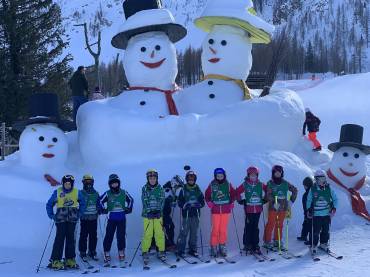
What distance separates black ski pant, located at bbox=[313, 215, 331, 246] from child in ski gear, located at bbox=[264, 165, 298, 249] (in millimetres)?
449

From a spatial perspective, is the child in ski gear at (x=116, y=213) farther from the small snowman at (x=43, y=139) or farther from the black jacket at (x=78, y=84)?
the black jacket at (x=78, y=84)

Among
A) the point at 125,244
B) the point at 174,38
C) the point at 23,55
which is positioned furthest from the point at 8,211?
the point at 23,55

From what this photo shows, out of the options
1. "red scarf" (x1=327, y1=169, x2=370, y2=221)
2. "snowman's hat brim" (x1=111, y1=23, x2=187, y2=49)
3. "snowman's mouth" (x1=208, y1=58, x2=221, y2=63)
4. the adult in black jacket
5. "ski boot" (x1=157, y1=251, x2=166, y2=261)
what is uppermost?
"snowman's hat brim" (x1=111, y1=23, x2=187, y2=49)

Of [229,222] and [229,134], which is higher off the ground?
[229,134]

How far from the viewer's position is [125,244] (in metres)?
7.77

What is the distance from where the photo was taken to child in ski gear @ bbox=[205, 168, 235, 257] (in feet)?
25.1

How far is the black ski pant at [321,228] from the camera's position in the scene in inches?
306

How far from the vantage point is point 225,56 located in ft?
31.0

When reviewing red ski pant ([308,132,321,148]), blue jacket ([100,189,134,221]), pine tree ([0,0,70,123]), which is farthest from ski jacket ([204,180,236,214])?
pine tree ([0,0,70,123])

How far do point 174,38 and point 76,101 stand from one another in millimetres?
2850

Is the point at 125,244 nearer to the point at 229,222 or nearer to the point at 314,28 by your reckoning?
the point at 229,222

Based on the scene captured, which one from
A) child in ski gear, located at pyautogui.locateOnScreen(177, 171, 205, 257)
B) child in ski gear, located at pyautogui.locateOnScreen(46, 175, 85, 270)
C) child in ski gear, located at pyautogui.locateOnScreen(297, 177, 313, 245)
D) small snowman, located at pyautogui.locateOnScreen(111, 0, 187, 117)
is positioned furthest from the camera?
small snowman, located at pyautogui.locateOnScreen(111, 0, 187, 117)

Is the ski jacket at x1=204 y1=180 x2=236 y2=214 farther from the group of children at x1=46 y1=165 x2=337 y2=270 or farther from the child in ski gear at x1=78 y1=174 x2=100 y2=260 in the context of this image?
the child in ski gear at x1=78 y1=174 x2=100 y2=260

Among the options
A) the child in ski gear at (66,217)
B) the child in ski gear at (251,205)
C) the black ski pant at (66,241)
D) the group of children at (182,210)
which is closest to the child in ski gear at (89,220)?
the group of children at (182,210)
